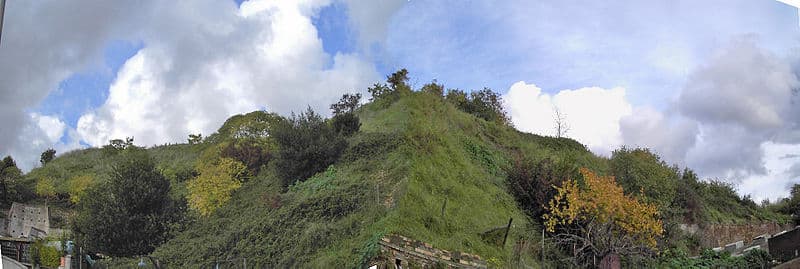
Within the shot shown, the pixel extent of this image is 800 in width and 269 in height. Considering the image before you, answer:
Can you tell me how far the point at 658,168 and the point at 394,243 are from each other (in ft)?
21.4

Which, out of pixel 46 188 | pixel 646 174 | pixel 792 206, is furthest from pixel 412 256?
pixel 792 206

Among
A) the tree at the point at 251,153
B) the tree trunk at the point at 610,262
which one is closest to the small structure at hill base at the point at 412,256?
the tree at the point at 251,153

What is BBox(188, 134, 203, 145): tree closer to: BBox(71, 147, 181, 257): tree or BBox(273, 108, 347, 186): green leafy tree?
BBox(71, 147, 181, 257): tree

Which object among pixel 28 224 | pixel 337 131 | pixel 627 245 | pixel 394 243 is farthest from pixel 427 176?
pixel 28 224

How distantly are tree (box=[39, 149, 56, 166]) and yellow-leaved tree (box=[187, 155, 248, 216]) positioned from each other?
1814 mm

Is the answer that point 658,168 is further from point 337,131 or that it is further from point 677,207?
point 337,131

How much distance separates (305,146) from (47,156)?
10.2ft

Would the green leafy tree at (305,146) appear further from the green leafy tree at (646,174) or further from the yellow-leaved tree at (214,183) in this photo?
the green leafy tree at (646,174)

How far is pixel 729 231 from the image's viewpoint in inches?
490

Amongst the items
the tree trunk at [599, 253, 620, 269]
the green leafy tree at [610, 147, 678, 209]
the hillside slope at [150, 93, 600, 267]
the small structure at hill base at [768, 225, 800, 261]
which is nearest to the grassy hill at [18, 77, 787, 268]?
the hillside slope at [150, 93, 600, 267]

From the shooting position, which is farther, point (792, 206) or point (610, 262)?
point (792, 206)

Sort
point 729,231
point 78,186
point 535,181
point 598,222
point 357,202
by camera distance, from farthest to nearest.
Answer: point 729,231 → point 535,181 → point 598,222 → point 357,202 → point 78,186

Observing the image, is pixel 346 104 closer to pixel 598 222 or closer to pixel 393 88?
pixel 393 88

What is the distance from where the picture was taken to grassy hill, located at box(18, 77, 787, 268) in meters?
7.07
